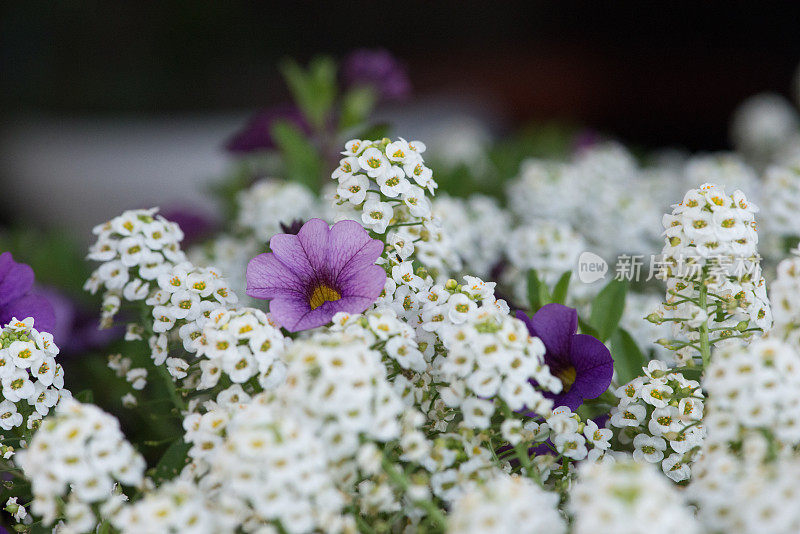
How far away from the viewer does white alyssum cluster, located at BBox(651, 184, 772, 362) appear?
623 millimetres

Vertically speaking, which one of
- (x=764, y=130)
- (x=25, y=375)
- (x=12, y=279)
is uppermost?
(x=764, y=130)

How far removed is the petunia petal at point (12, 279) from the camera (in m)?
0.74

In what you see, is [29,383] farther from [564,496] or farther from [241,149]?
[241,149]

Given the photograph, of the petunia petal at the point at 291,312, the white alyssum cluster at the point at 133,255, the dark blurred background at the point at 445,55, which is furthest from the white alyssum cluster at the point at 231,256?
the dark blurred background at the point at 445,55

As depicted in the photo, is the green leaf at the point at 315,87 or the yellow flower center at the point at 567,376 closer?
the yellow flower center at the point at 567,376

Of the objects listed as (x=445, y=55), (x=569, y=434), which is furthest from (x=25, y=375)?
(x=445, y=55)

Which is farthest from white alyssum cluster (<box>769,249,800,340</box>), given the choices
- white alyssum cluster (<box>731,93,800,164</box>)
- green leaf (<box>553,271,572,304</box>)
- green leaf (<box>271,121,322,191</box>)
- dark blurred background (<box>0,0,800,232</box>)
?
dark blurred background (<box>0,0,800,232</box>)

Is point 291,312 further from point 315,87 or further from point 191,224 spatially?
point 191,224

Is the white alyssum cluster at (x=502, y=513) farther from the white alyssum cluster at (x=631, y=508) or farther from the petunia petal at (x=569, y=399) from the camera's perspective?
the petunia petal at (x=569, y=399)

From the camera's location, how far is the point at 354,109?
4.15 feet

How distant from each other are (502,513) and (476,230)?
27.1 inches

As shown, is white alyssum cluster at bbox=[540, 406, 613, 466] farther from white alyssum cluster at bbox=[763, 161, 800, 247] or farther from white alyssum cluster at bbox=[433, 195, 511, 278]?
white alyssum cluster at bbox=[763, 161, 800, 247]

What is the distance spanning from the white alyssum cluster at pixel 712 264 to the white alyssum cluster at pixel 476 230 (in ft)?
1.17

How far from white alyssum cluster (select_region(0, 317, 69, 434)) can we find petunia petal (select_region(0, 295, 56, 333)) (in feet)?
0.25
